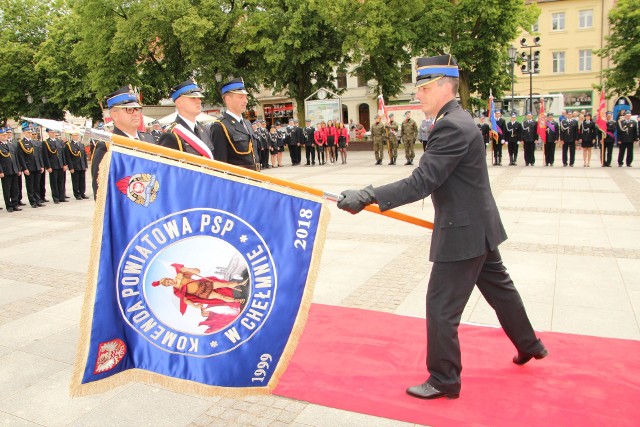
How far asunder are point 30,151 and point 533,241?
12832 mm

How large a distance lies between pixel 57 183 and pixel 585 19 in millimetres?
46636

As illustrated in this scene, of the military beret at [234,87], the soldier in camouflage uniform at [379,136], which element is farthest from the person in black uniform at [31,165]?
the soldier in camouflage uniform at [379,136]

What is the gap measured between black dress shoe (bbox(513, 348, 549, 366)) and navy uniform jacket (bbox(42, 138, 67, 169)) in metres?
14.2

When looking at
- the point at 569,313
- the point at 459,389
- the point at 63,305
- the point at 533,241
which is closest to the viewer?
the point at 459,389

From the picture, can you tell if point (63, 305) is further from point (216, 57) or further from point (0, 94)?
point (0, 94)

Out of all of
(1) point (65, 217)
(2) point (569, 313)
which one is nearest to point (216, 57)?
(1) point (65, 217)

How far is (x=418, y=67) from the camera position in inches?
136

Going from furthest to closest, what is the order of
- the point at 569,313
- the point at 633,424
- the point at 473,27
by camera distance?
1. the point at 473,27
2. the point at 569,313
3. the point at 633,424

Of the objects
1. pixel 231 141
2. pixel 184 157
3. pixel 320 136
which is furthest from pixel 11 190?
pixel 184 157

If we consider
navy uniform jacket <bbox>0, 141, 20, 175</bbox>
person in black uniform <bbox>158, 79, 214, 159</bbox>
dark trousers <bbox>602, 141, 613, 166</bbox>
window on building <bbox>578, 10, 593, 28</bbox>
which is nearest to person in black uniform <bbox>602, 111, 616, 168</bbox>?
dark trousers <bbox>602, 141, 613, 166</bbox>

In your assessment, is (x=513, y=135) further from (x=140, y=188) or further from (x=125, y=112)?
(x=140, y=188)

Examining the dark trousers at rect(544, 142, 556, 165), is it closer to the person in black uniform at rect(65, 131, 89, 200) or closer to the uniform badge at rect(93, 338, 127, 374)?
the person in black uniform at rect(65, 131, 89, 200)

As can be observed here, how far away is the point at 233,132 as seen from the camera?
5.64 metres

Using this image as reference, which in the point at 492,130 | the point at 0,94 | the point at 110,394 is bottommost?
the point at 110,394
